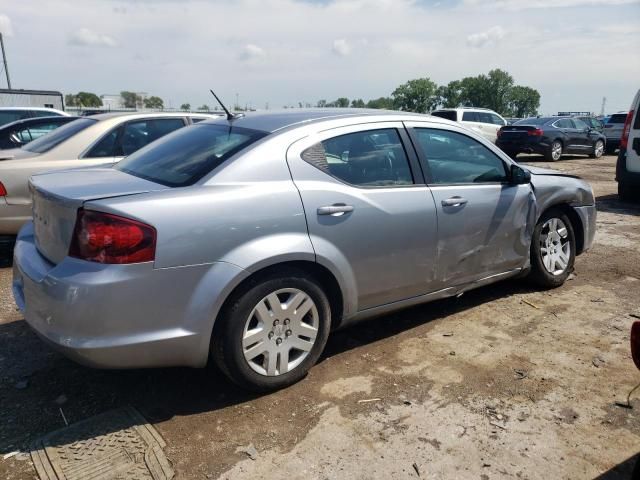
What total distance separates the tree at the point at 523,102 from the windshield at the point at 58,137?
11309 centimetres

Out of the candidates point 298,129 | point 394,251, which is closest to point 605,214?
point 394,251

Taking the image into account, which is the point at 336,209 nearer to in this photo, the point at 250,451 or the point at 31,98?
the point at 250,451

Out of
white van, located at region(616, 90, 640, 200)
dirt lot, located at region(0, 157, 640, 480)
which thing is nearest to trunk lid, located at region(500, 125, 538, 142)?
white van, located at region(616, 90, 640, 200)

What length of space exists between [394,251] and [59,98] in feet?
79.0

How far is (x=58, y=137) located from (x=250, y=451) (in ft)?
15.1

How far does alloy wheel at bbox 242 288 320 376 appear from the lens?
2.92 meters

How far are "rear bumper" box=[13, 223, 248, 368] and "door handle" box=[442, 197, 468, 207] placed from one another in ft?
5.42

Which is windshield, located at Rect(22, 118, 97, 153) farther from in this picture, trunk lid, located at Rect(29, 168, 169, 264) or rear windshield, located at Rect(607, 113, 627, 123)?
rear windshield, located at Rect(607, 113, 627, 123)

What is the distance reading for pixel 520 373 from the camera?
3330mm

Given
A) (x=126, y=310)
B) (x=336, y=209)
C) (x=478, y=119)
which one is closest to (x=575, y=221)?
(x=336, y=209)

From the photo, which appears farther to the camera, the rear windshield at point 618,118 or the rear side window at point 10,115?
the rear windshield at point 618,118

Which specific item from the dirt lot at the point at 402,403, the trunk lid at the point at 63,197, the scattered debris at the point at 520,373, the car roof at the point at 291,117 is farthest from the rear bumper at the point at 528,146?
the trunk lid at the point at 63,197

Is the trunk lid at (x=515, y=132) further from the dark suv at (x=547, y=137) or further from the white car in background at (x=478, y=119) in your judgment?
the white car in background at (x=478, y=119)

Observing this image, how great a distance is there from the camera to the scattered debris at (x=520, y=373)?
129 inches
